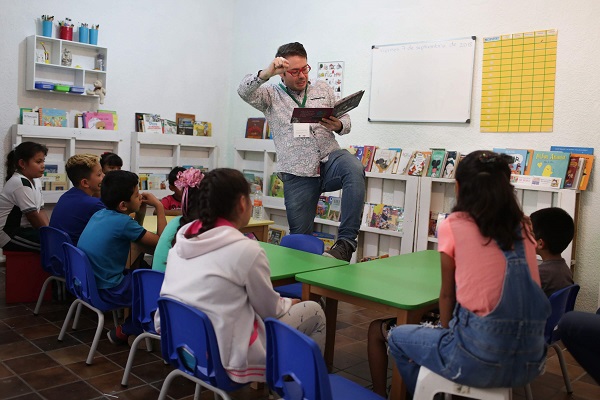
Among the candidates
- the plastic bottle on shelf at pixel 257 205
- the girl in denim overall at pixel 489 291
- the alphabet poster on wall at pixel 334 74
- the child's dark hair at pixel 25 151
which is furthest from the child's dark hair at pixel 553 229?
the child's dark hair at pixel 25 151

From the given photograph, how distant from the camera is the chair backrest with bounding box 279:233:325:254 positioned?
355 centimetres

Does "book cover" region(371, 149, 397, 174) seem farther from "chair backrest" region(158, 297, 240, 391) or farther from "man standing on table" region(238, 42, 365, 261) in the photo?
"chair backrest" region(158, 297, 240, 391)

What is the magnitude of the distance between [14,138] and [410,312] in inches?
182

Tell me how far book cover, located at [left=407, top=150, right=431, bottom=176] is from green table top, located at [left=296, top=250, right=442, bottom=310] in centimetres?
208

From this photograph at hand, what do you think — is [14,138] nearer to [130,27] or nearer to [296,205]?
[130,27]

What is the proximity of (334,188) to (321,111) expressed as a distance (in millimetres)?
635

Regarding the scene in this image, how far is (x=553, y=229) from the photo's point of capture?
3008 millimetres

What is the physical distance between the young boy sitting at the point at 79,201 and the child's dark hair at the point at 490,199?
282 centimetres

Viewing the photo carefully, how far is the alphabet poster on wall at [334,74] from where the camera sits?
5.96 meters

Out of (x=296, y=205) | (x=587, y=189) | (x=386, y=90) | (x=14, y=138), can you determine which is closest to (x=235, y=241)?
(x=296, y=205)

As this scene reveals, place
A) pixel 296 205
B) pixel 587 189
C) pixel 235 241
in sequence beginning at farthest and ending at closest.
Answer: pixel 587 189 → pixel 296 205 → pixel 235 241

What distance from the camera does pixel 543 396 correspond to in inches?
117

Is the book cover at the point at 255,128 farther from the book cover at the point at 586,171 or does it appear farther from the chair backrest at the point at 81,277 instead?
the chair backrest at the point at 81,277

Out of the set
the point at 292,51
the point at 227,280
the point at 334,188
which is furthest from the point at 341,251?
the point at 227,280
